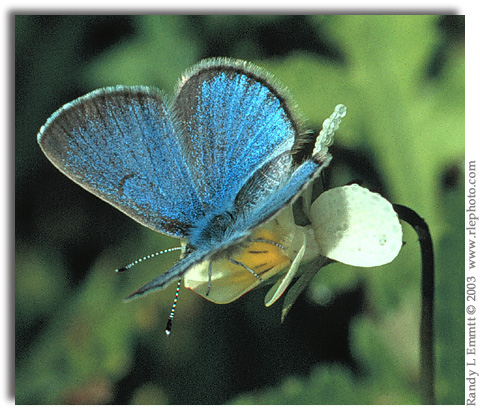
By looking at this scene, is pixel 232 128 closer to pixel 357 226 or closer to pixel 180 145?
pixel 180 145

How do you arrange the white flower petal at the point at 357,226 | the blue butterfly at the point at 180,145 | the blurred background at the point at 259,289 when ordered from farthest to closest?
the blurred background at the point at 259,289 → the blue butterfly at the point at 180,145 → the white flower petal at the point at 357,226

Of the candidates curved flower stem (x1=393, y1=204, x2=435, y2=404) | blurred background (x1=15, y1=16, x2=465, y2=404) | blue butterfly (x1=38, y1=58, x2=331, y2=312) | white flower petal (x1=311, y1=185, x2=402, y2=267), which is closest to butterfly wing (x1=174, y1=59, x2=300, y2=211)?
blue butterfly (x1=38, y1=58, x2=331, y2=312)

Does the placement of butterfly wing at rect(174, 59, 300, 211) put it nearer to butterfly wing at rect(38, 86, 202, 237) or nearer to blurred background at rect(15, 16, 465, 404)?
butterfly wing at rect(38, 86, 202, 237)

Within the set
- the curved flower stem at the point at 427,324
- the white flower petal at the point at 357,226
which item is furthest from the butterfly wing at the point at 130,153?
the curved flower stem at the point at 427,324

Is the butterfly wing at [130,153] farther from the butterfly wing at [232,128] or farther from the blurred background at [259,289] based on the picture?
the blurred background at [259,289]
